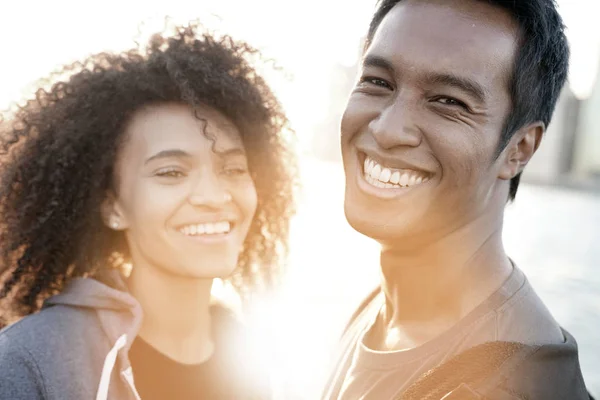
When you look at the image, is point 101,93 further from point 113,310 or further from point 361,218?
point 361,218

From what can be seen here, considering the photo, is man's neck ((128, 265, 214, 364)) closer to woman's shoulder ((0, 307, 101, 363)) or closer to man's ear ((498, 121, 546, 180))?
woman's shoulder ((0, 307, 101, 363))

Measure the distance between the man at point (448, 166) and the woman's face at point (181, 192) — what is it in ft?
1.83

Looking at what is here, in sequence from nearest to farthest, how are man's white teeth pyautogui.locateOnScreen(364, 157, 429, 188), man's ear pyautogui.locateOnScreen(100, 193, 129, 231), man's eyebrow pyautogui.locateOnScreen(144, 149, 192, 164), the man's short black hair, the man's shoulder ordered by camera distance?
the man's shoulder < the man's short black hair < man's white teeth pyautogui.locateOnScreen(364, 157, 429, 188) < man's eyebrow pyautogui.locateOnScreen(144, 149, 192, 164) < man's ear pyautogui.locateOnScreen(100, 193, 129, 231)

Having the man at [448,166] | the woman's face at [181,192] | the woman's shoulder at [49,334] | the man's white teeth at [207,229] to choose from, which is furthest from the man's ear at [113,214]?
the man at [448,166]

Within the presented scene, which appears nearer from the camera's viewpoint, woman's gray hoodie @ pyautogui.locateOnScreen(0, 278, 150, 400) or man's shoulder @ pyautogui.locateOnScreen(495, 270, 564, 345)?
→ man's shoulder @ pyautogui.locateOnScreen(495, 270, 564, 345)

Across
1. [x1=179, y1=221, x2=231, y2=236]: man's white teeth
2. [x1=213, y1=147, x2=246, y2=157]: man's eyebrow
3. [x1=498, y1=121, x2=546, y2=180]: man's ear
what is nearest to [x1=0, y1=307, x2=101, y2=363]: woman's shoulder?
[x1=179, y1=221, x2=231, y2=236]: man's white teeth

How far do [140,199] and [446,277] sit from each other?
125 cm

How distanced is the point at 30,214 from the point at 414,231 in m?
1.61

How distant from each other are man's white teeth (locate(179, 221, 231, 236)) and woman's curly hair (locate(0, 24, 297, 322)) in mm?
444

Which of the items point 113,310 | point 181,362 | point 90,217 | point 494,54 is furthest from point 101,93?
point 494,54

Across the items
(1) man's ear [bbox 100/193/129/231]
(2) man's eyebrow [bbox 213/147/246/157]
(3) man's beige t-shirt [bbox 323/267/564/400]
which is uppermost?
(2) man's eyebrow [bbox 213/147/246/157]

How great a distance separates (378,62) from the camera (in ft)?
7.59

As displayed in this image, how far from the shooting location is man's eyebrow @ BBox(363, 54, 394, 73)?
2.27m

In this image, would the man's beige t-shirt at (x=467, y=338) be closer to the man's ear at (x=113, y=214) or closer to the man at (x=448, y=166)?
the man at (x=448, y=166)
